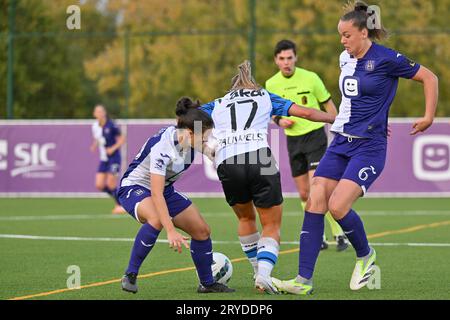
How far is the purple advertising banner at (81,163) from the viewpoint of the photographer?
21.4m

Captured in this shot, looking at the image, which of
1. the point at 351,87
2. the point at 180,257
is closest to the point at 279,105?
the point at 351,87

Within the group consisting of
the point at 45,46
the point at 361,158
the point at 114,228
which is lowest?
the point at 114,228

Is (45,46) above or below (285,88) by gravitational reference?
above

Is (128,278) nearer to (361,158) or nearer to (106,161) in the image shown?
(361,158)

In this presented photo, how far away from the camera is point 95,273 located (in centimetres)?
1021

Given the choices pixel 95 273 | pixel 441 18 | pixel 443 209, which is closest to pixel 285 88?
pixel 95 273

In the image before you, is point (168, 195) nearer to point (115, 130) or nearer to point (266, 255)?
point (266, 255)

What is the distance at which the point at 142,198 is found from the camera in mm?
8766

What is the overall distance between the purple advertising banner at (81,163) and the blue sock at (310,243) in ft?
41.4

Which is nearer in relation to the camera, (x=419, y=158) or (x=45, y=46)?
(x=419, y=158)

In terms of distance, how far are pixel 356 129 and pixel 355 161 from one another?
292 millimetres

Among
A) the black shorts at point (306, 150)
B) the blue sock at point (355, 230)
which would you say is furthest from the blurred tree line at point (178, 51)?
the blue sock at point (355, 230)

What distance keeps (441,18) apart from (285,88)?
83.3 ft

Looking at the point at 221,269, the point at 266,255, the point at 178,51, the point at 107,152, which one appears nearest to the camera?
the point at 266,255
